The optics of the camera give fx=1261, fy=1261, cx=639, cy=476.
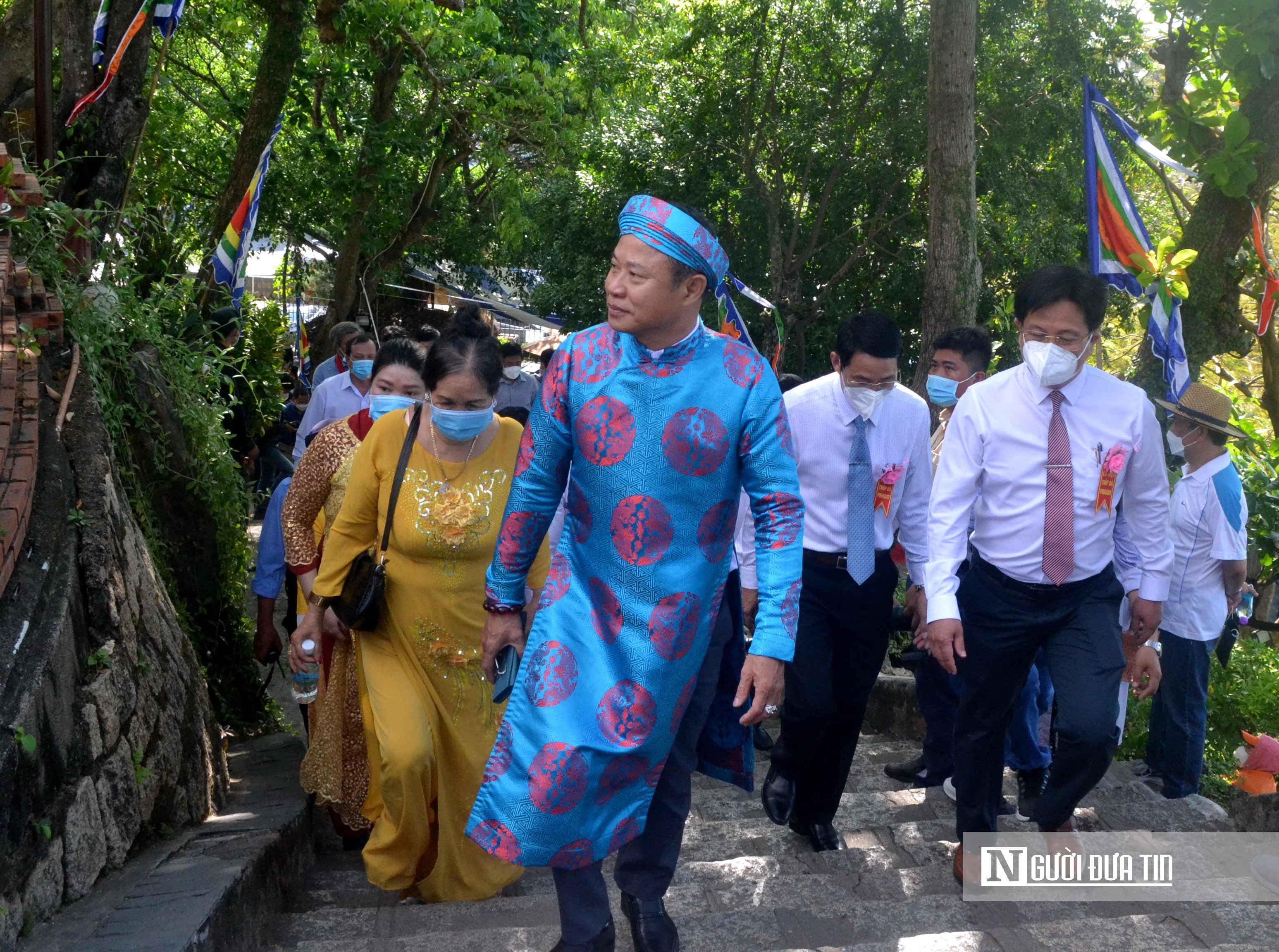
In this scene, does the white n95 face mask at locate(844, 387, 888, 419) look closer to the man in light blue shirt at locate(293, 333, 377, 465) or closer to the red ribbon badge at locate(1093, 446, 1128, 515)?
A: the red ribbon badge at locate(1093, 446, 1128, 515)

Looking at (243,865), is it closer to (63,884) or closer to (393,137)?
(63,884)

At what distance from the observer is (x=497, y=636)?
11.2 ft

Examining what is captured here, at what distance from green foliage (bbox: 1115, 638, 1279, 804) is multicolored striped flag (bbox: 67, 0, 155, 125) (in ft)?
20.6

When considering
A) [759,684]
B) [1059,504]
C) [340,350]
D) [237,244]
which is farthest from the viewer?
[340,350]

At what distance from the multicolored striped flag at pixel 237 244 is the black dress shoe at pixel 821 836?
4864 millimetres

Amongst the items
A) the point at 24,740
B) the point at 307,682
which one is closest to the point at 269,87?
the point at 307,682

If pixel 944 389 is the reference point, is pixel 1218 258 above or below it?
above

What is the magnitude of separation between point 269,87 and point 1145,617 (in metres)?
8.08

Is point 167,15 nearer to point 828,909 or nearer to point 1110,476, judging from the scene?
point 1110,476

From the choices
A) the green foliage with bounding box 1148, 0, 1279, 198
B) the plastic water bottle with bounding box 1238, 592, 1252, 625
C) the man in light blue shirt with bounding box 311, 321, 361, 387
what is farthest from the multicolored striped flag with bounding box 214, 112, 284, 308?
the plastic water bottle with bounding box 1238, 592, 1252, 625

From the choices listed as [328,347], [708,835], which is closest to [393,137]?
[328,347]

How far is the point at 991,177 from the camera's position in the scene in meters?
16.5

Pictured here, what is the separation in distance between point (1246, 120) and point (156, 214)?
6.51 meters

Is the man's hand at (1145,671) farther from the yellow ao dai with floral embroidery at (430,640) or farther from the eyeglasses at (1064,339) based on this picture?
the yellow ao dai with floral embroidery at (430,640)
